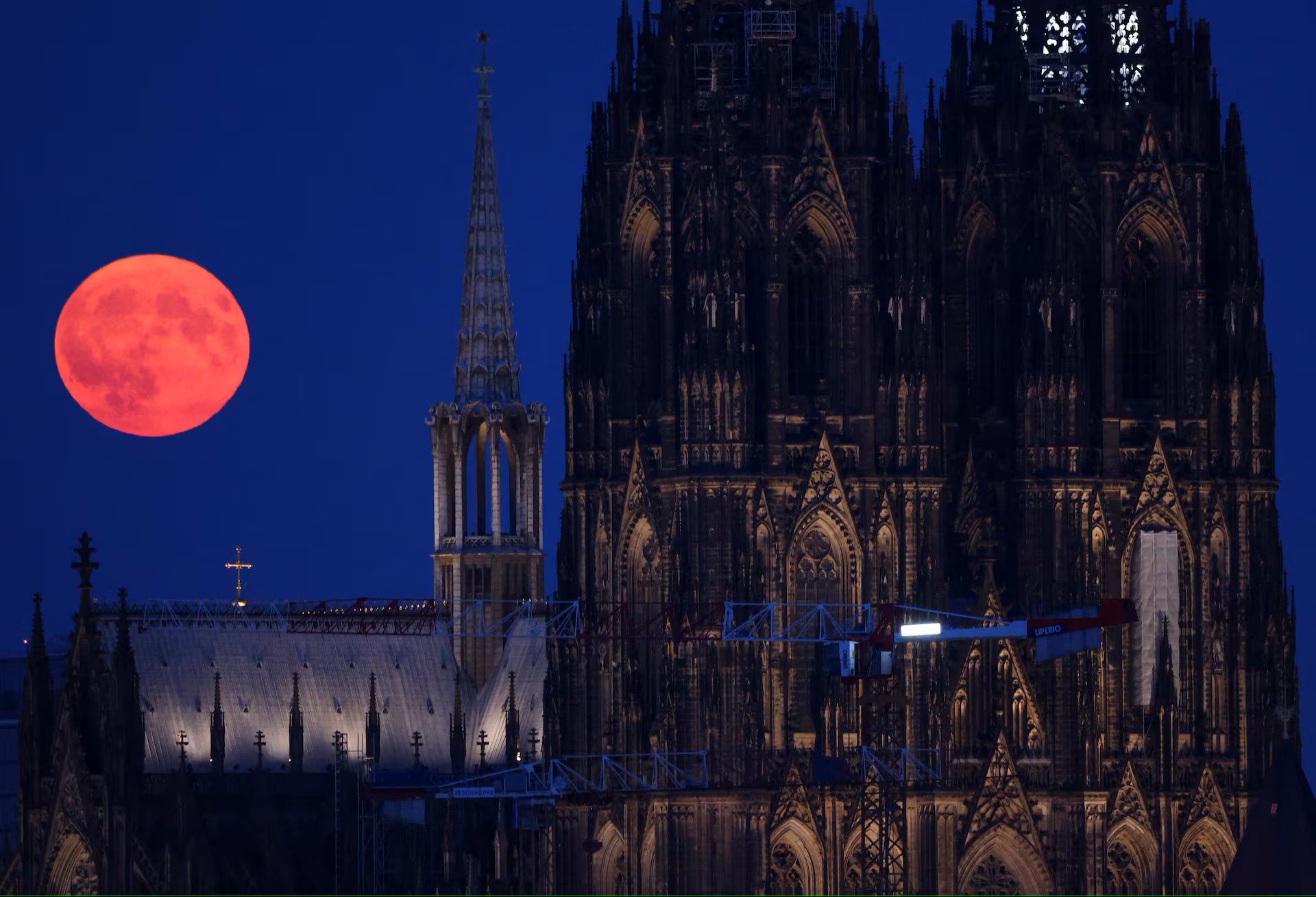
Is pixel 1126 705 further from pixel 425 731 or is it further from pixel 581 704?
pixel 425 731

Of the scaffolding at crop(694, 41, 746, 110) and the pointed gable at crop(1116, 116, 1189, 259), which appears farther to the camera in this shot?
the pointed gable at crop(1116, 116, 1189, 259)

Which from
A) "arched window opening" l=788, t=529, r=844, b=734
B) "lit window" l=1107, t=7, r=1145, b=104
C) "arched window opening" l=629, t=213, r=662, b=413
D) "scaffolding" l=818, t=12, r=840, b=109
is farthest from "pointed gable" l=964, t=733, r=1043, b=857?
"lit window" l=1107, t=7, r=1145, b=104

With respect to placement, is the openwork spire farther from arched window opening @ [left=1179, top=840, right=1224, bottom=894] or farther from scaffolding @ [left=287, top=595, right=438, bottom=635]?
arched window opening @ [left=1179, top=840, right=1224, bottom=894]

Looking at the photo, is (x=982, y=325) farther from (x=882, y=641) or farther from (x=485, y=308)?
(x=485, y=308)

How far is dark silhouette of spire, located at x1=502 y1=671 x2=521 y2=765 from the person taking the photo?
171m

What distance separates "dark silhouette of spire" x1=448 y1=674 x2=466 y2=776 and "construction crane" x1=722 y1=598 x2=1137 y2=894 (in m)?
20.6

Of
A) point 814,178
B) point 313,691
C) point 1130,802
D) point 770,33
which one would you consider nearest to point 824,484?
point 814,178

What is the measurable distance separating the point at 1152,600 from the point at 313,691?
3758 cm

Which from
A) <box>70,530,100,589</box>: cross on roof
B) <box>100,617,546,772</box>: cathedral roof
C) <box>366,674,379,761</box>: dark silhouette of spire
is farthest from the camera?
<box>100,617,546,772</box>: cathedral roof

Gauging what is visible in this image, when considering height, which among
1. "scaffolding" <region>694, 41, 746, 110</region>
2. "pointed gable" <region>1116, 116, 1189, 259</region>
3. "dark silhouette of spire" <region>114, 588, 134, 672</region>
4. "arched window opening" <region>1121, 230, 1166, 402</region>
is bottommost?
"dark silhouette of spire" <region>114, 588, 134, 672</region>

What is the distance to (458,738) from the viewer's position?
17288cm

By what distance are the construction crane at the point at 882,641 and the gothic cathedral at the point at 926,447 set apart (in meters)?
0.54

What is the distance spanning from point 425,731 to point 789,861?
95.5ft

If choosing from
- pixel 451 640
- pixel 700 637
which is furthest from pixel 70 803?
pixel 451 640
